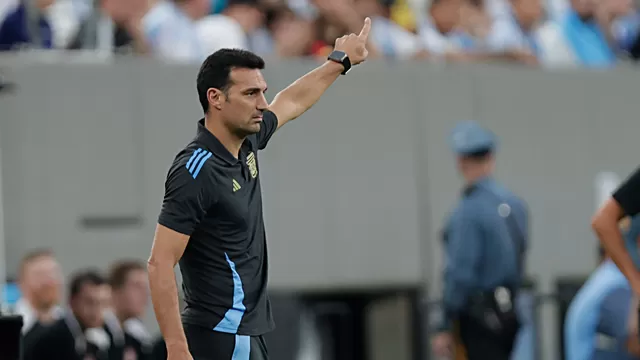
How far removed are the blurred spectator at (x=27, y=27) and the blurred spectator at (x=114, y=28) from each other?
0.87 ft

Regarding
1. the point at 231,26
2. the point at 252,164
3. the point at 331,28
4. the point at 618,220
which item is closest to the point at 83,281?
the point at 231,26

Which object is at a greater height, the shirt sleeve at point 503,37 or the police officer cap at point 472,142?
the shirt sleeve at point 503,37

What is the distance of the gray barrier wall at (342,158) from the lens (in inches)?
411

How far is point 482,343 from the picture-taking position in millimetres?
9250

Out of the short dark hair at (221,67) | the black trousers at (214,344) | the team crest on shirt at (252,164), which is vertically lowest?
the black trousers at (214,344)

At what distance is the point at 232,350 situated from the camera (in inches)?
220

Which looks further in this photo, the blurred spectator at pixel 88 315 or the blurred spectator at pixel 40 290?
the blurred spectator at pixel 88 315

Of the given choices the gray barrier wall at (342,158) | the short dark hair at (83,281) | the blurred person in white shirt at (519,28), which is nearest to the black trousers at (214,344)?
the short dark hair at (83,281)

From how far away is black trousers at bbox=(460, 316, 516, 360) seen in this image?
30.3 feet

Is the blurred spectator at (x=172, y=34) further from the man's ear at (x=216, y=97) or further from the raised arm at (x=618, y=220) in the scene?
the man's ear at (x=216, y=97)

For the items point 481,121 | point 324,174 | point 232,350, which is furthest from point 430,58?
point 232,350

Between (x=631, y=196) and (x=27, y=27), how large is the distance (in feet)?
18.4

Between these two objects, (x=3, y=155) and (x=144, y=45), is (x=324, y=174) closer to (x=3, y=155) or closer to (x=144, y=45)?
(x=144, y=45)

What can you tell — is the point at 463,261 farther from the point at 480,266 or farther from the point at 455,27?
the point at 455,27
